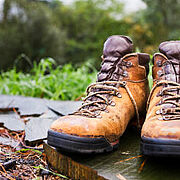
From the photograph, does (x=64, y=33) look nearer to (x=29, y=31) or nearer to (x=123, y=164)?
(x=29, y=31)

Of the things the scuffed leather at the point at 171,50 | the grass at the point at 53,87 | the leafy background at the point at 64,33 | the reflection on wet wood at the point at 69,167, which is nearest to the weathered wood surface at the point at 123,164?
the reflection on wet wood at the point at 69,167

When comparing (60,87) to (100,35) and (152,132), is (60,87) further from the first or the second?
(100,35)

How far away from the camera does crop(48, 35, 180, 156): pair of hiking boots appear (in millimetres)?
920

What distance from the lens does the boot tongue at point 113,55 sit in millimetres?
1281

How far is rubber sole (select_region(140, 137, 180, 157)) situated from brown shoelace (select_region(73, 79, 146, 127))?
0.27m

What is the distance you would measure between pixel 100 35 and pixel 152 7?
407 centimetres

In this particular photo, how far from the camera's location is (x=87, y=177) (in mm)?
984

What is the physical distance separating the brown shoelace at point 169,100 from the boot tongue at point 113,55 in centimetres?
24

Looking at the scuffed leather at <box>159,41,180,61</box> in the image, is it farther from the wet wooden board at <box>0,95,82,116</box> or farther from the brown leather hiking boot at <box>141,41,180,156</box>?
the wet wooden board at <box>0,95,82,116</box>

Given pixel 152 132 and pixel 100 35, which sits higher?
pixel 100 35

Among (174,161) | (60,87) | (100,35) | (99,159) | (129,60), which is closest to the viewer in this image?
(174,161)

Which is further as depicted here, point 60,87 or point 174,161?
point 60,87

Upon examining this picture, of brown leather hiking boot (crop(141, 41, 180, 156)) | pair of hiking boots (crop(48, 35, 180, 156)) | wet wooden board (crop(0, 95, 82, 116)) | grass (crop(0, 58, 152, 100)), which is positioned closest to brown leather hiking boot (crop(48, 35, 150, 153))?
pair of hiking boots (crop(48, 35, 180, 156))

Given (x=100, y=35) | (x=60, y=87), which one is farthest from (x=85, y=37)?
(x=60, y=87)
